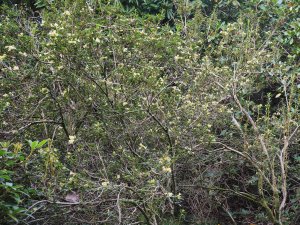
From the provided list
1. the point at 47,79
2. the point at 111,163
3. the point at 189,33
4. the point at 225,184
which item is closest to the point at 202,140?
the point at 111,163

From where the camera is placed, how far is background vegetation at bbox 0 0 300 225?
2.90 metres

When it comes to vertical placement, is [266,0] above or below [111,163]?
above

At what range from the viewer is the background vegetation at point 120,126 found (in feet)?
9.53

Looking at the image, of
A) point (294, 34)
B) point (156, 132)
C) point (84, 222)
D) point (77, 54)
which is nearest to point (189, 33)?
point (294, 34)

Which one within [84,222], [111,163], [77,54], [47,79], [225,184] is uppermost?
[77,54]

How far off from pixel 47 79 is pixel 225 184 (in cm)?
242

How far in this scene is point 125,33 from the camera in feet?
11.6

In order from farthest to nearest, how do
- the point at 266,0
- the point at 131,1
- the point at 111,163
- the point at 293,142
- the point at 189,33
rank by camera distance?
the point at 131,1, the point at 266,0, the point at 189,33, the point at 293,142, the point at 111,163

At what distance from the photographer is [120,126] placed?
356 cm

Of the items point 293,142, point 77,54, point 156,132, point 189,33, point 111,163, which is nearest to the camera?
point 77,54

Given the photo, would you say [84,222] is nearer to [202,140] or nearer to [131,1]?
[202,140]

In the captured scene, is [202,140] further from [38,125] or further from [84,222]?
[38,125]

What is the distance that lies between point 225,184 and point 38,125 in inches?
87.0

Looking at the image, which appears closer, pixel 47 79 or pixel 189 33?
pixel 47 79
